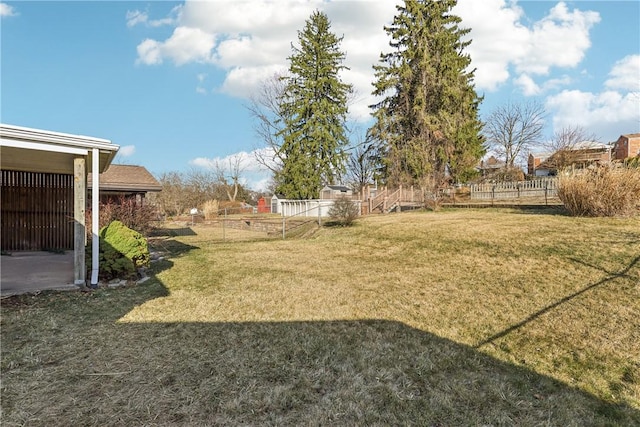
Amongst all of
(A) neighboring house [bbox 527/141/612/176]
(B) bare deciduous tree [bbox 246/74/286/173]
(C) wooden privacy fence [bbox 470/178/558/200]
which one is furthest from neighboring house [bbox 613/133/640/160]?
(B) bare deciduous tree [bbox 246/74/286/173]

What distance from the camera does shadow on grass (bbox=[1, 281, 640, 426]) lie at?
2.14 m

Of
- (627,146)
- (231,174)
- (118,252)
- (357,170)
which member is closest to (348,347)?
(118,252)

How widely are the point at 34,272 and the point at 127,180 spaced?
7787 millimetres

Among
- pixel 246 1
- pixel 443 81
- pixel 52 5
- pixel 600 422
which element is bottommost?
pixel 600 422

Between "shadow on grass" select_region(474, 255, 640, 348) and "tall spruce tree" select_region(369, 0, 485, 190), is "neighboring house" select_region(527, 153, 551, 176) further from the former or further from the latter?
"shadow on grass" select_region(474, 255, 640, 348)

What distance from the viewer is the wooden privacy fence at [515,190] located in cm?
1738

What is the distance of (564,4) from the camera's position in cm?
850

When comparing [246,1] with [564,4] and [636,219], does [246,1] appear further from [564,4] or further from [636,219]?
[636,219]

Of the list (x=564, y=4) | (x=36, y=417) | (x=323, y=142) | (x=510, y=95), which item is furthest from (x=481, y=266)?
(x=510, y=95)

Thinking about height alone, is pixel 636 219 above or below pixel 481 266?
above

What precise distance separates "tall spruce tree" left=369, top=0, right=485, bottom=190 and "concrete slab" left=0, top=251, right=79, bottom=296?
60.5ft

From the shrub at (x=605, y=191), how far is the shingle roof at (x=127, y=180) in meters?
14.0

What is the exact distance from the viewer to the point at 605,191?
803 cm

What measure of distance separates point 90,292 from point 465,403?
512 centimetres
